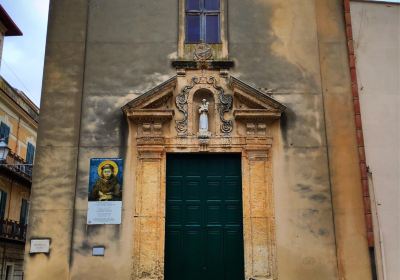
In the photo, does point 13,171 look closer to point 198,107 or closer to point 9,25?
point 9,25

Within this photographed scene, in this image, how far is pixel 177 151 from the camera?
37.7ft

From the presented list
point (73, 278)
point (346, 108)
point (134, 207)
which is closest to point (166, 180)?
point (134, 207)

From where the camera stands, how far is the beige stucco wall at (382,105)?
36.0 ft

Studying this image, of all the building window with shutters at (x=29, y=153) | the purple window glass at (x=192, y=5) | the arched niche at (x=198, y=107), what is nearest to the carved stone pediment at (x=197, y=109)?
the arched niche at (x=198, y=107)

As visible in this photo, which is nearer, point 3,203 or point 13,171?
point 3,203

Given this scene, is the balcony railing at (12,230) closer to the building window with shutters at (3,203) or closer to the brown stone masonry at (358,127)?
the building window with shutters at (3,203)

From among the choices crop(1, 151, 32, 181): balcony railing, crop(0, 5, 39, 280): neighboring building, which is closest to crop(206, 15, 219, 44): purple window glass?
crop(0, 5, 39, 280): neighboring building

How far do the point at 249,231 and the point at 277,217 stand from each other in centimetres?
72

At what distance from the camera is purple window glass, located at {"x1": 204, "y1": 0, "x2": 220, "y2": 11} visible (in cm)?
1268

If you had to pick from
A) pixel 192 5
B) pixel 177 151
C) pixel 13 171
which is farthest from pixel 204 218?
pixel 13 171

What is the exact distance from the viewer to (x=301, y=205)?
1116cm

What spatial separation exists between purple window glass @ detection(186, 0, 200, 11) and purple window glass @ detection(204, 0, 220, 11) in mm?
207

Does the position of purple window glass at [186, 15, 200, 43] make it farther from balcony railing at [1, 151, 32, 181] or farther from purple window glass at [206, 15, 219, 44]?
balcony railing at [1, 151, 32, 181]

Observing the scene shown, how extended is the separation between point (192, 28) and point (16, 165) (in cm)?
1428
